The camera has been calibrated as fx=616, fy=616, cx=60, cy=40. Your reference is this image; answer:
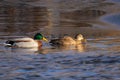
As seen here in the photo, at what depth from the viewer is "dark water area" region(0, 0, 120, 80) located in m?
15.3

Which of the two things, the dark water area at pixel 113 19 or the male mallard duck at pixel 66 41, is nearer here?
the male mallard duck at pixel 66 41

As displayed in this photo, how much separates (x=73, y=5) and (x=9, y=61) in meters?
20.6

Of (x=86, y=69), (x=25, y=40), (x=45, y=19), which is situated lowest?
(x=86, y=69)

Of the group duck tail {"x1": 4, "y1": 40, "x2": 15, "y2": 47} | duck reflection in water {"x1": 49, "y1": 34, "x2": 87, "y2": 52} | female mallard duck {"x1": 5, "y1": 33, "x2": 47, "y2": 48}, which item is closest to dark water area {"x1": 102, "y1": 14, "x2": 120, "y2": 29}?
duck reflection in water {"x1": 49, "y1": 34, "x2": 87, "y2": 52}

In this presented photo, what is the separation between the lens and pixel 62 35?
80.5 feet

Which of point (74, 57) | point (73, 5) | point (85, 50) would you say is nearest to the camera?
point (74, 57)

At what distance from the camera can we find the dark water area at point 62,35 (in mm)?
15305

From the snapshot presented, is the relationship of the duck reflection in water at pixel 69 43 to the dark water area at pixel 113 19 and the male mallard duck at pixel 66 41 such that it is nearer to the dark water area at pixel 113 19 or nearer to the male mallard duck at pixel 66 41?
the male mallard duck at pixel 66 41

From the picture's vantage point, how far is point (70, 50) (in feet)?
65.6

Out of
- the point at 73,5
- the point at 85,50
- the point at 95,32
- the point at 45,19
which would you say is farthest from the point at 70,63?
the point at 73,5

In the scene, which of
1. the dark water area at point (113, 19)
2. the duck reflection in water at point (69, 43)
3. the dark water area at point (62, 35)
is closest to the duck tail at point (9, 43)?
the dark water area at point (62, 35)

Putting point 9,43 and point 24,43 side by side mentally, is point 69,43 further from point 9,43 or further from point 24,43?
point 9,43

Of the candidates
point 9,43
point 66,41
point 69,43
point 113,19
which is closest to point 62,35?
point 69,43

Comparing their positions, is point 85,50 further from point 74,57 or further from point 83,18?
point 83,18
